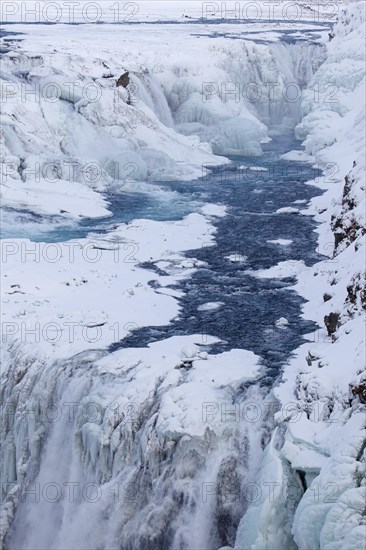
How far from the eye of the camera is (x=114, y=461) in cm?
1018

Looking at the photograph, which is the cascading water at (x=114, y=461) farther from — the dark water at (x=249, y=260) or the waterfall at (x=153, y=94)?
the waterfall at (x=153, y=94)

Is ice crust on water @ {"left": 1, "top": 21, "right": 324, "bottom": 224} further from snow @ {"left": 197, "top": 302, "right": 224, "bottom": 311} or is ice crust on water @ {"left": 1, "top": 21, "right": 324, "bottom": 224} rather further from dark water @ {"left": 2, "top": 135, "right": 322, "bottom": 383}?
snow @ {"left": 197, "top": 302, "right": 224, "bottom": 311}

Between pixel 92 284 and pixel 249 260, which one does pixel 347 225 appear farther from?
pixel 92 284

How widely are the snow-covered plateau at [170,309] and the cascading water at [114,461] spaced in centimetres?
2

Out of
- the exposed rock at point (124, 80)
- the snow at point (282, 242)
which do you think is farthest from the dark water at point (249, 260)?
the exposed rock at point (124, 80)

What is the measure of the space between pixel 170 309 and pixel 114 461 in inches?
152

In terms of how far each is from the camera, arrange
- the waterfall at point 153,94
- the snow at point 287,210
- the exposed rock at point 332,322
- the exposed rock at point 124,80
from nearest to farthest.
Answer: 1. the exposed rock at point 332,322
2. the snow at point 287,210
3. the exposed rock at point 124,80
4. the waterfall at point 153,94

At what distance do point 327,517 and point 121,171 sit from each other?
14981 millimetres

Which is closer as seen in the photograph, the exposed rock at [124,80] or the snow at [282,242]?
the snow at [282,242]

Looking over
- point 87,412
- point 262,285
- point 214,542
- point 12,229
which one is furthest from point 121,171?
point 214,542

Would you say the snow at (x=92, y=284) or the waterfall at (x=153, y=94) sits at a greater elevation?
the waterfall at (x=153, y=94)

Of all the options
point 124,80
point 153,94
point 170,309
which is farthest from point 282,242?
point 153,94

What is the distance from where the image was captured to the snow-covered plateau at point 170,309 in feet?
30.7

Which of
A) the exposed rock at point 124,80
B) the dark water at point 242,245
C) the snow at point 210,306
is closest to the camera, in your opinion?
the dark water at point 242,245
